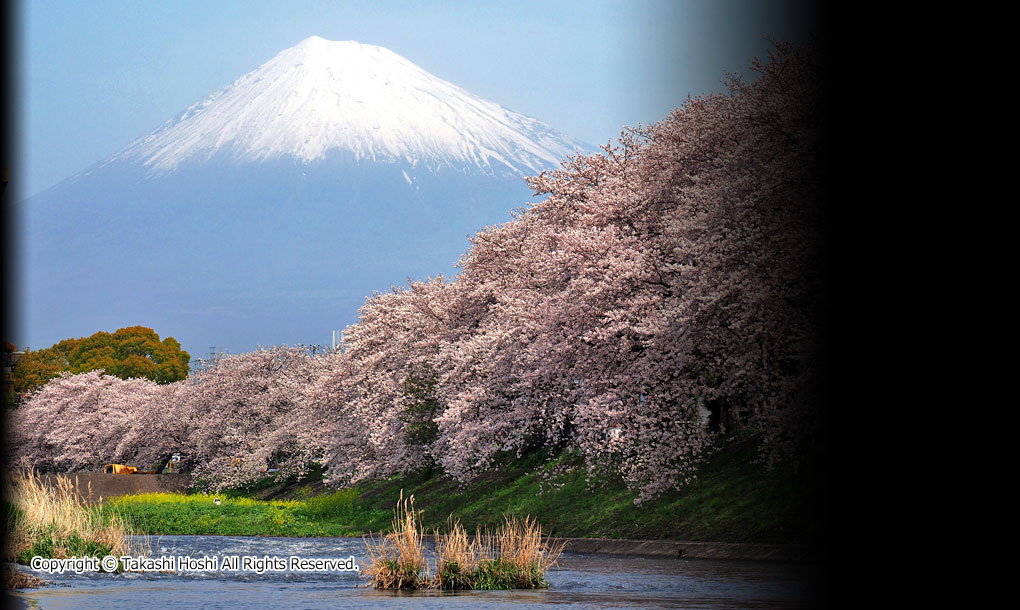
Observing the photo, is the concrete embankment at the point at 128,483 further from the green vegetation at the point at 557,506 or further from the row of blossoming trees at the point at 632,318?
the row of blossoming trees at the point at 632,318

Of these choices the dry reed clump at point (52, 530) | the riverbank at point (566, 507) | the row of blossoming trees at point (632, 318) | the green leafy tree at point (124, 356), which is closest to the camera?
the dry reed clump at point (52, 530)

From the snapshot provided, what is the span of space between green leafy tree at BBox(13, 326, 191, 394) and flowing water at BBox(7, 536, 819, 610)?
4151 inches

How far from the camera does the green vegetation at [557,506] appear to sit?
29359 mm

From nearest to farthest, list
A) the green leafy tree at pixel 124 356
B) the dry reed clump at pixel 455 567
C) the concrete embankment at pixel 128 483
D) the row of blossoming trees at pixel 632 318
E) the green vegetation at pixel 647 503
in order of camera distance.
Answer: the dry reed clump at pixel 455 567 → the row of blossoming trees at pixel 632 318 → the green vegetation at pixel 647 503 → the concrete embankment at pixel 128 483 → the green leafy tree at pixel 124 356

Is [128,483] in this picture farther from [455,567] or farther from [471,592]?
[471,592]

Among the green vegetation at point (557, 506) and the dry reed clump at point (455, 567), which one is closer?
A: the dry reed clump at point (455, 567)

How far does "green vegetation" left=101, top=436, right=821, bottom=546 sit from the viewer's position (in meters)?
29.4

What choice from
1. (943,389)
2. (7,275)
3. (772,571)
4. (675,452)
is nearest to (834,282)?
(943,389)

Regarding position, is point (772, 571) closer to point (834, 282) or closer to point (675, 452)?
point (675, 452)

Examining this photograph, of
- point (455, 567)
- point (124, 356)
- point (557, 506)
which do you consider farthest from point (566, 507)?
point (124, 356)

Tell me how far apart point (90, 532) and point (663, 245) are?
51.2ft

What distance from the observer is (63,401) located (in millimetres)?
87438

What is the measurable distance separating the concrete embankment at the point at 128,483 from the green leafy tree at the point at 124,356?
2362 inches

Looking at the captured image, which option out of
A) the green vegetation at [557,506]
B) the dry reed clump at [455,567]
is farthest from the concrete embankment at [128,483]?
the dry reed clump at [455,567]
